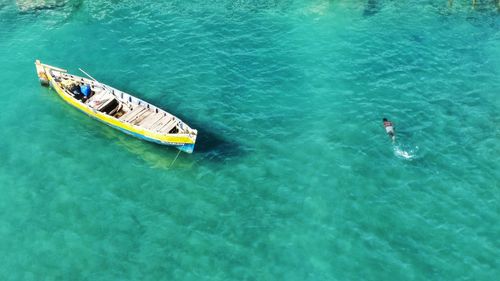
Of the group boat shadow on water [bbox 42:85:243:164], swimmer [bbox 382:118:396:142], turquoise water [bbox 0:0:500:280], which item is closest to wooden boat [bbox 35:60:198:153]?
boat shadow on water [bbox 42:85:243:164]

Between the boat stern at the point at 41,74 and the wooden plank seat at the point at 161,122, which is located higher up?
the boat stern at the point at 41,74

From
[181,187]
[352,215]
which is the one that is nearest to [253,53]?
[181,187]

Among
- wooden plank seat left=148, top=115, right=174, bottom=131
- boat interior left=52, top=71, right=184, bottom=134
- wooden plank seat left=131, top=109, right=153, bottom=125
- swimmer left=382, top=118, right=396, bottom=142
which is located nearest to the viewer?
swimmer left=382, top=118, right=396, bottom=142

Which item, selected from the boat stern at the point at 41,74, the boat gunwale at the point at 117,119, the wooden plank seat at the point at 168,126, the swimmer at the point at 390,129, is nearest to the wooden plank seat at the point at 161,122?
the wooden plank seat at the point at 168,126

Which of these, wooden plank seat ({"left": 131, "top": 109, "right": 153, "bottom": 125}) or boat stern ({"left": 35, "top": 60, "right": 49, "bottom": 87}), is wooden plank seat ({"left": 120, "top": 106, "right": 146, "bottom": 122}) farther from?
boat stern ({"left": 35, "top": 60, "right": 49, "bottom": 87})

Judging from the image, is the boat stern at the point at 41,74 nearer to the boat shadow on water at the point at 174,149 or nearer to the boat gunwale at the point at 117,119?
the boat gunwale at the point at 117,119

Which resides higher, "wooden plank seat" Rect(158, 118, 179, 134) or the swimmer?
"wooden plank seat" Rect(158, 118, 179, 134)
